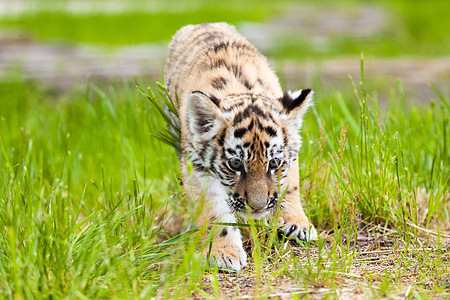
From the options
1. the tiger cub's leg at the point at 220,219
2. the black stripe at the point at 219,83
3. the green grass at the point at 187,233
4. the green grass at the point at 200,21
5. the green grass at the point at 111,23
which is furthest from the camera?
the green grass at the point at 111,23

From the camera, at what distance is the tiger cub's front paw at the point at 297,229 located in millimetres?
3449

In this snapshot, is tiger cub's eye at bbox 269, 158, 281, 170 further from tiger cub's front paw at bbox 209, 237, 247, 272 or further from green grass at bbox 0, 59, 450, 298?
tiger cub's front paw at bbox 209, 237, 247, 272

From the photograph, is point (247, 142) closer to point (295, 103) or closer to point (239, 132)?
point (239, 132)

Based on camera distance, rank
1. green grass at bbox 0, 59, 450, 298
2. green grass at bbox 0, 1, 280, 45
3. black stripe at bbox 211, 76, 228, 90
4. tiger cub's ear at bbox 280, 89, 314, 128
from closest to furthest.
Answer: green grass at bbox 0, 59, 450, 298 → tiger cub's ear at bbox 280, 89, 314, 128 → black stripe at bbox 211, 76, 228, 90 → green grass at bbox 0, 1, 280, 45

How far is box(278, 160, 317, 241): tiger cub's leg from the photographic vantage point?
11.4 ft

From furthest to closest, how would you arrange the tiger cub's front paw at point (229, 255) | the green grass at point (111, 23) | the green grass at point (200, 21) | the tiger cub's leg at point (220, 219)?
the green grass at point (111, 23), the green grass at point (200, 21), the tiger cub's leg at point (220, 219), the tiger cub's front paw at point (229, 255)

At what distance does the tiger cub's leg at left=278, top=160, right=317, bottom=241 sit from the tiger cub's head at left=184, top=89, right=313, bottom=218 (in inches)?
8.8

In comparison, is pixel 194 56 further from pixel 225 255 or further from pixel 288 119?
pixel 225 255

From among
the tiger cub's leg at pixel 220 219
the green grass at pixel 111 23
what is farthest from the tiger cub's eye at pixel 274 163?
the green grass at pixel 111 23

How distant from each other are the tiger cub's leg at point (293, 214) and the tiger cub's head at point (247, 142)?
0.22 meters

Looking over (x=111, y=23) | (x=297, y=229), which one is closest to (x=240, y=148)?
(x=297, y=229)

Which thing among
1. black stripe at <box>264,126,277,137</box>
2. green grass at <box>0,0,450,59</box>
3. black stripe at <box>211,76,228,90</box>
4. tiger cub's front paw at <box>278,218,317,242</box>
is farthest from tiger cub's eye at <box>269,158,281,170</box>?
green grass at <box>0,0,450,59</box>

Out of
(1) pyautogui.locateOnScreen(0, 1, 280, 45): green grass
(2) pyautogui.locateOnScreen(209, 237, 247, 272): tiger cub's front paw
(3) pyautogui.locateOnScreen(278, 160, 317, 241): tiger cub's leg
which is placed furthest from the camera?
(1) pyautogui.locateOnScreen(0, 1, 280, 45): green grass

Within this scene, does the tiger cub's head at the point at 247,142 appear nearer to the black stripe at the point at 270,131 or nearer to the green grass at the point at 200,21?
the black stripe at the point at 270,131
